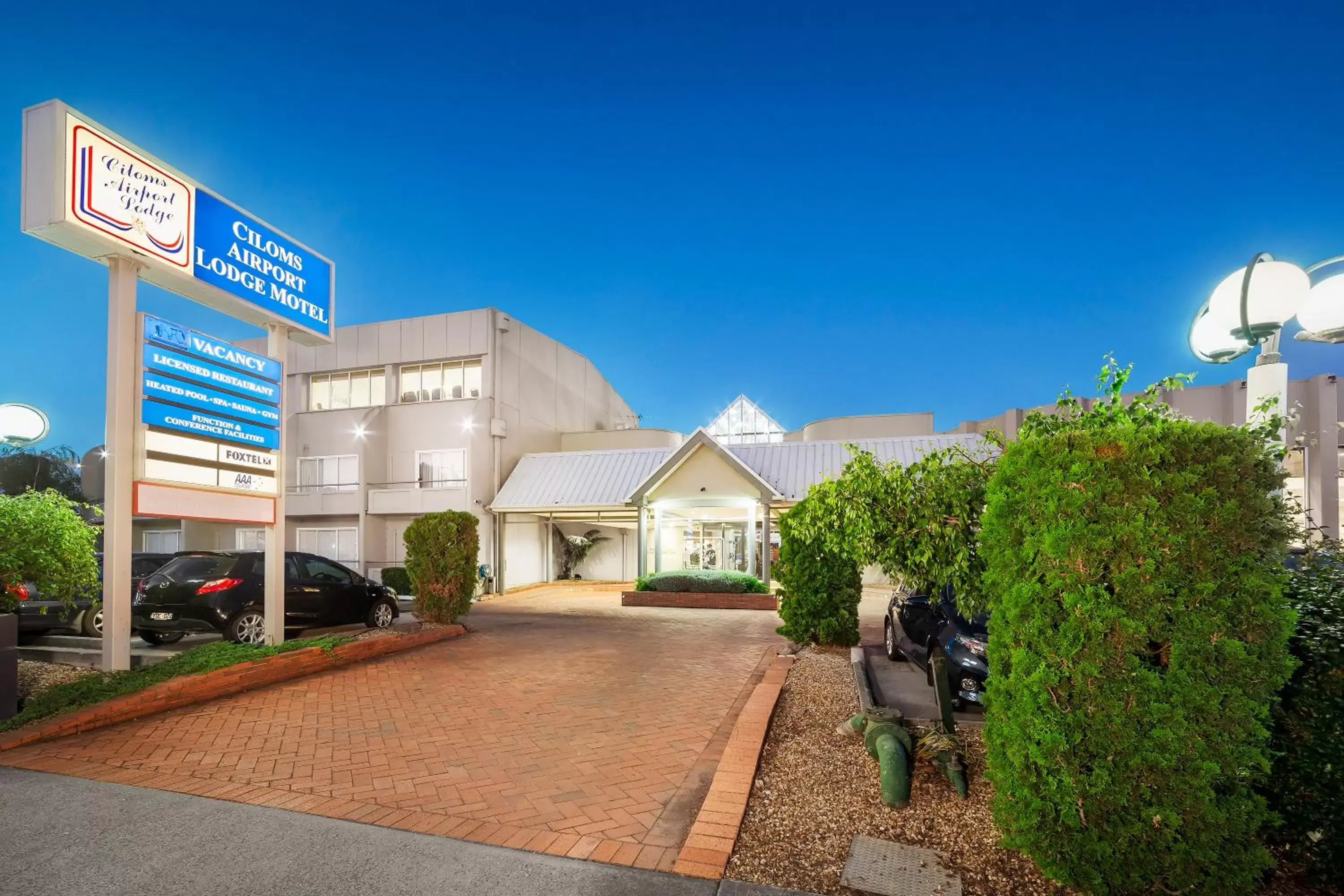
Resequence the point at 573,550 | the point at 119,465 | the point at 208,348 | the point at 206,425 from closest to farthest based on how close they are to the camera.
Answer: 1. the point at 119,465
2. the point at 206,425
3. the point at 208,348
4. the point at 573,550

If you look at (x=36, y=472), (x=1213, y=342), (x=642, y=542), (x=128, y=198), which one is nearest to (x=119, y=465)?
(x=128, y=198)

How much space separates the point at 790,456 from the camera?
71.7 feet

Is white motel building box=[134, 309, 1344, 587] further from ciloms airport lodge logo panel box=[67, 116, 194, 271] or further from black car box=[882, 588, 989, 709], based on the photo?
ciloms airport lodge logo panel box=[67, 116, 194, 271]

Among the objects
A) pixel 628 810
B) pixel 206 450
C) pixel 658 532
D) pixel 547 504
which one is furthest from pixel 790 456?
pixel 628 810

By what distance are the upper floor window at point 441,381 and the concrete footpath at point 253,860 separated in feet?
63.0

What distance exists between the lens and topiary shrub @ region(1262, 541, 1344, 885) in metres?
2.87

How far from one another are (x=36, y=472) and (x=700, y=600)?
3614 centimetres

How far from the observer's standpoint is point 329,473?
23.3 metres

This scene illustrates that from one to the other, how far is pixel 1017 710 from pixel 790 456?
18.9m

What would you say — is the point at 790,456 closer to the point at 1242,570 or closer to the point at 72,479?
the point at 1242,570

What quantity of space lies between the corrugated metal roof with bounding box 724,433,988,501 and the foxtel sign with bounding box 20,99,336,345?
45.8 ft

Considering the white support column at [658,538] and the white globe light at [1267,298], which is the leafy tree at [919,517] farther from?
the white support column at [658,538]

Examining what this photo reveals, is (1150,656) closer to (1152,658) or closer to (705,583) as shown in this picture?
(1152,658)

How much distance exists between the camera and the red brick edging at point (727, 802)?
352 cm
